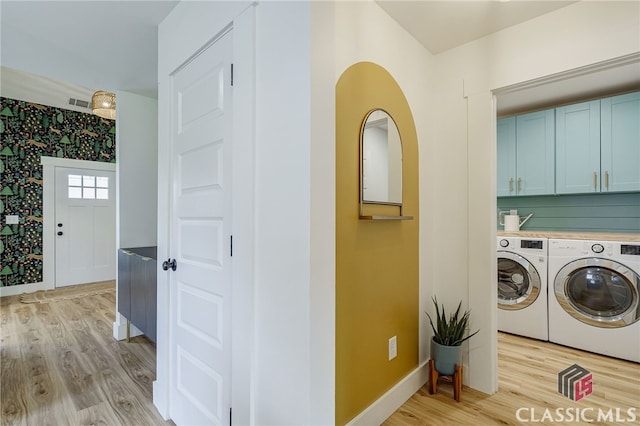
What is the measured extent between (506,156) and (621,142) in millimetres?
903

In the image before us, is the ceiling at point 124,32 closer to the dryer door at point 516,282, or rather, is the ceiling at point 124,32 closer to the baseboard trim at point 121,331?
the dryer door at point 516,282

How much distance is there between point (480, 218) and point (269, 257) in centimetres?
152

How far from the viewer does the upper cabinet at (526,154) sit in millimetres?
3107

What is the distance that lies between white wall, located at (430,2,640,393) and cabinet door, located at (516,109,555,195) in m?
1.55

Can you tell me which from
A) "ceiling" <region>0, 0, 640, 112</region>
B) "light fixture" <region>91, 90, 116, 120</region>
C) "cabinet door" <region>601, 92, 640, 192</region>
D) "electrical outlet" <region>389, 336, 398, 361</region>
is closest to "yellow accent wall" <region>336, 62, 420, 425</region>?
"electrical outlet" <region>389, 336, 398, 361</region>

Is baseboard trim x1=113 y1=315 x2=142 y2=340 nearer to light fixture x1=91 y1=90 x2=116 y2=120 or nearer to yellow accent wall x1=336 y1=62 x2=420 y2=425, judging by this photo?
light fixture x1=91 y1=90 x2=116 y2=120

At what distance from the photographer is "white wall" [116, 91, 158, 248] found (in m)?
3.15

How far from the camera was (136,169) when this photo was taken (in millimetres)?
3236

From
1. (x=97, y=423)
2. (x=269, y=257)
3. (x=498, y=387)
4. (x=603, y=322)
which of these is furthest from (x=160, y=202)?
(x=603, y=322)

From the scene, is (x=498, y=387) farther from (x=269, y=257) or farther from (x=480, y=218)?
(x=269, y=257)

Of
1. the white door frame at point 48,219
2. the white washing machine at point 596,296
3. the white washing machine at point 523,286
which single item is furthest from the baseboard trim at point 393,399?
the white door frame at point 48,219

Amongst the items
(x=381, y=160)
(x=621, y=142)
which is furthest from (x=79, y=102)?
(x=621, y=142)

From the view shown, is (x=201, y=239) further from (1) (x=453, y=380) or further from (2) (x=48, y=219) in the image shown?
Answer: (2) (x=48, y=219)

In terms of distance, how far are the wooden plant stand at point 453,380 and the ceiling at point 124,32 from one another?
6.06 ft
